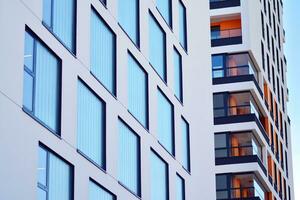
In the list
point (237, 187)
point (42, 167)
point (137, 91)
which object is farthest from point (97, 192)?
point (237, 187)

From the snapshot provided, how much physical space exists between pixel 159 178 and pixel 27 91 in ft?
49.4

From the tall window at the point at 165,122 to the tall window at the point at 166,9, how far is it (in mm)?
4443

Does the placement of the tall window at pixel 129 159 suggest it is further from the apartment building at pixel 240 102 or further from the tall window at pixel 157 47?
the apartment building at pixel 240 102

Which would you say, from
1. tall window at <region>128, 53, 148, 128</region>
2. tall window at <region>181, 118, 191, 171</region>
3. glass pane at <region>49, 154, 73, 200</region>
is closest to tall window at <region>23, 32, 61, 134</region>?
glass pane at <region>49, 154, 73, 200</region>

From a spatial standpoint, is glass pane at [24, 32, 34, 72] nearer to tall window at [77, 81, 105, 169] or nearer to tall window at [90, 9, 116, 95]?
tall window at [77, 81, 105, 169]

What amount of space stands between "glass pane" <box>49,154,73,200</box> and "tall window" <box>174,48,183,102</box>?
1678 cm

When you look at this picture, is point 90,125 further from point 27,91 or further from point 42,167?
point 27,91

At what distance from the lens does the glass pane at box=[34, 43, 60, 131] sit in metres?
30.0

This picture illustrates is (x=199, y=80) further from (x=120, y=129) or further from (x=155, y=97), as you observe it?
(x=120, y=129)

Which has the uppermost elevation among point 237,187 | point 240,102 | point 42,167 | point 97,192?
point 240,102

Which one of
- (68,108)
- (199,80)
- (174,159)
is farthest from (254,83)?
(68,108)

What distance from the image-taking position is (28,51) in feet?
96.3

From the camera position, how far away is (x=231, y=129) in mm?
71562

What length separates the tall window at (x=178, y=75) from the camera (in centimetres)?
4798
